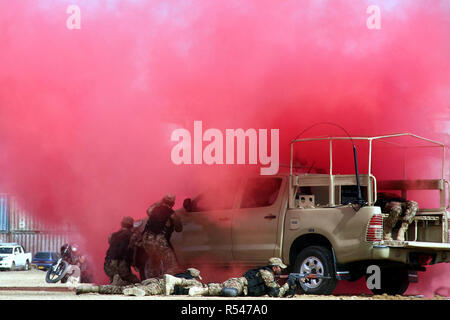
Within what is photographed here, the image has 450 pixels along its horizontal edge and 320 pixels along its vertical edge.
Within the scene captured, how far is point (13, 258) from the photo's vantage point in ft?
115

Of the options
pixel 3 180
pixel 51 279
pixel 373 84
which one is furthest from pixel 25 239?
pixel 373 84

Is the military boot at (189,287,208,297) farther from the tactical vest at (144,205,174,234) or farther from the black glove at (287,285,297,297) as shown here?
the tactical vest at (144,205,174,234)

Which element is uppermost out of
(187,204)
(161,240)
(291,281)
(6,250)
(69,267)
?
(187,204)

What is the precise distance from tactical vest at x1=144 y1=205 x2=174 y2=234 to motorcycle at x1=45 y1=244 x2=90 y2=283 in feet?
15.4

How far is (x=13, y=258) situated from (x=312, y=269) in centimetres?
2283

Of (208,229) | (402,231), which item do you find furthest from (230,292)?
(402,231)

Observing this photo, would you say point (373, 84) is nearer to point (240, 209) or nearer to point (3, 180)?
point (240, 209)

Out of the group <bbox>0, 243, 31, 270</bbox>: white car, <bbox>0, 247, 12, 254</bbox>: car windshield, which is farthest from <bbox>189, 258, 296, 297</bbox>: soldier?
<bbox>0, 247, 12, 254</bbox>: car windshield

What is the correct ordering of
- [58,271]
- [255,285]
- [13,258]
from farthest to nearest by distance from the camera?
[13,258]
[58,271]
[255,285]

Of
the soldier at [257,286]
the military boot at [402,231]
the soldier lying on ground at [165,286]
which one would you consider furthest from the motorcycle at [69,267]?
the military boot at [402,231]

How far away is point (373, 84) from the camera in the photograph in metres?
17.8

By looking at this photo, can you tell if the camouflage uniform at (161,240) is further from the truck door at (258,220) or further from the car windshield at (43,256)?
the car windshield at (43,256)

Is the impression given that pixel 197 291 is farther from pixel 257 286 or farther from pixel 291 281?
pixel 291 281
